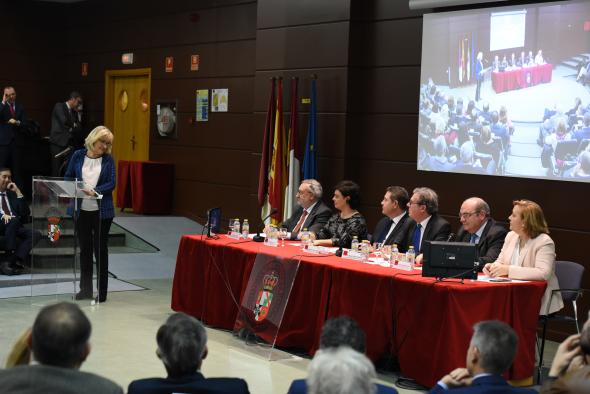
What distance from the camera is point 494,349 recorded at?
2936mm

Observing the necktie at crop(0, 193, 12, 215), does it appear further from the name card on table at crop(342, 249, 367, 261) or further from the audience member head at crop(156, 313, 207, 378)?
the audience member head at crop(156, 313, 207, 378)

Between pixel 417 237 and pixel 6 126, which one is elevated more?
pixel 6 126

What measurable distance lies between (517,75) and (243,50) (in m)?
4.19

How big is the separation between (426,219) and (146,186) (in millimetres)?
5698

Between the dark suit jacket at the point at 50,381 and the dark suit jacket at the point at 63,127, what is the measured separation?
9523 millimetres

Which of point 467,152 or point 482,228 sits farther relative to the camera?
point 467,152

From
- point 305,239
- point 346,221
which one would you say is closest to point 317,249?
point 305,239

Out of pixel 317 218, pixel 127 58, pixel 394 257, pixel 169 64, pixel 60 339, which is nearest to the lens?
pixel 60 339

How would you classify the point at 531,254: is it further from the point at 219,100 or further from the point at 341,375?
the point at 219,100

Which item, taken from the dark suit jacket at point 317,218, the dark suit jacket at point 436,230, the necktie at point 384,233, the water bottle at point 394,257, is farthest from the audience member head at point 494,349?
the dark suit jacket at point 317,218

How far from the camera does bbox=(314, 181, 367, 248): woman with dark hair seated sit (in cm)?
656

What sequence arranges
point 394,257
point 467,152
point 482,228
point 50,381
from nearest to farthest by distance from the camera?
point 50,381
point 394,257
point 482,228
point 467,152

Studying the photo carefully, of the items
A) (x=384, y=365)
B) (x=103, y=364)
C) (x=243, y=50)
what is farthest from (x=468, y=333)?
(x=243, y=50)

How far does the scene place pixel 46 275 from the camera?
6.75m
